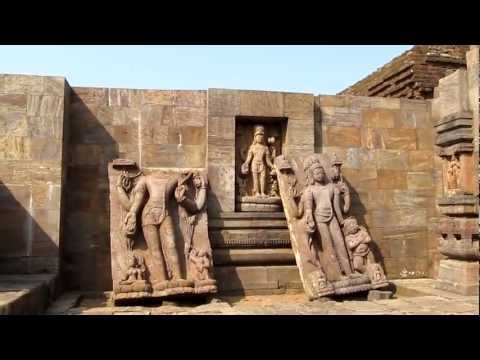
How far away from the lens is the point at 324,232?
7.21m

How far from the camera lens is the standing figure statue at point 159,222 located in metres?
6.62

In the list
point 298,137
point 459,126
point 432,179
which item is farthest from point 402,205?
point 298,137

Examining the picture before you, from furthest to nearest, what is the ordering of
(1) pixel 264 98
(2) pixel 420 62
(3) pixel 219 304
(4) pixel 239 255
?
(2) pixel 420 62 < (1) pixel 264 98 < (4) pixel 239 255 < (3) pixel 219 304

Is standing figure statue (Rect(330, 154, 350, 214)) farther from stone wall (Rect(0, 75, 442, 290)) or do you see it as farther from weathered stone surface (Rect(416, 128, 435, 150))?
weathered stone surface (Rect(416, 128, 435, 150))

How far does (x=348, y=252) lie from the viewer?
722 cm

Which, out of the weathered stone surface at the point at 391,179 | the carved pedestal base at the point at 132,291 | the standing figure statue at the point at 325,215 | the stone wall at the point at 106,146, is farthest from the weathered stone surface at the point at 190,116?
the weathered stone surface at the point at 391,179

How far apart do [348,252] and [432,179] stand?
308cm

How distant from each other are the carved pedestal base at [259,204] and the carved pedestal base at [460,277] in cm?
319

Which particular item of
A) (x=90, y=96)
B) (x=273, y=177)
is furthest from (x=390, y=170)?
(x=90, y=96)

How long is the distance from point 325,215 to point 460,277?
2650 mm

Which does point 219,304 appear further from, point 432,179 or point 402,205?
point 432,179

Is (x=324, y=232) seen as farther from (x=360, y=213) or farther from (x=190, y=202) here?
(x=190, y=202)

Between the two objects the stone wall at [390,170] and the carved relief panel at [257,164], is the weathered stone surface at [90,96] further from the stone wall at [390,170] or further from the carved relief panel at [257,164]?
the stone wall at [390,170]

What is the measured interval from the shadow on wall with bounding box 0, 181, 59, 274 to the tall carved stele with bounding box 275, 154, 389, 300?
388cm
